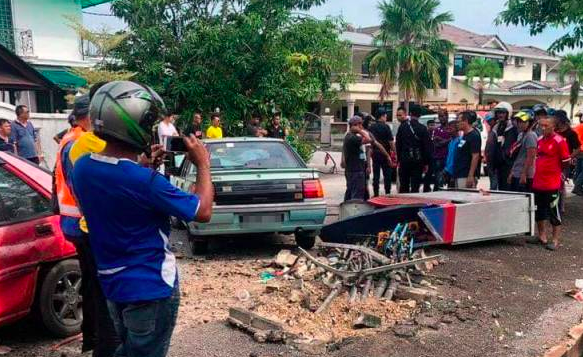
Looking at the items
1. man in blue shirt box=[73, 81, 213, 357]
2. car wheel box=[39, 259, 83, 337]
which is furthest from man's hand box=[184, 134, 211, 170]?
car wheel box=[39, 259, 83, 337]

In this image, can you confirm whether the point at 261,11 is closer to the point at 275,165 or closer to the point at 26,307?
the point at 275,165

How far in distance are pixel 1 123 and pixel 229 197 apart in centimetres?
500

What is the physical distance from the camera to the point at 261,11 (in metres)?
14.6

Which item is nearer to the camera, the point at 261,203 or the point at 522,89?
the point at 261,203

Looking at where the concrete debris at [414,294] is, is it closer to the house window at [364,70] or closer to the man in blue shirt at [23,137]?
the man in blue shirt at [23,137]

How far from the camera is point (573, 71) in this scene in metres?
44.2

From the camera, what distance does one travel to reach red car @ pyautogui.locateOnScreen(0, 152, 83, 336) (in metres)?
3.90

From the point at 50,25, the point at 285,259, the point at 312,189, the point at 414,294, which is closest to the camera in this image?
Result: the point at 414,294

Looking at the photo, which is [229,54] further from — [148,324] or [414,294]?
[148,324]

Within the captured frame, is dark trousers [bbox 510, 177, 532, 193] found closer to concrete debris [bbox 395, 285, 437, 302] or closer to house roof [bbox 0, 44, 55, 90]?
concrete debris [bbox 395, 285, 437, 302]

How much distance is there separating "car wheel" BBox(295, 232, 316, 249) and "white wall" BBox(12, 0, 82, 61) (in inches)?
621

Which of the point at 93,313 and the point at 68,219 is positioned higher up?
the point at 68,219

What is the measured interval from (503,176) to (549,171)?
2.01 meters

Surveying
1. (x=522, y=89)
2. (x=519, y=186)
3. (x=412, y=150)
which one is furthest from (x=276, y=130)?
(x=522, y=89)
